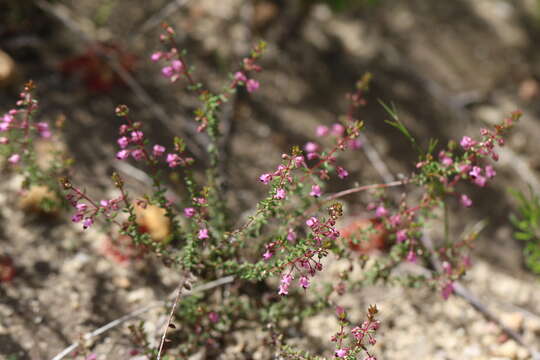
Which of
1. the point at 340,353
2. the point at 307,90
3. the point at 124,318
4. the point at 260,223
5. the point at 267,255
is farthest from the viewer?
the point at 307,90

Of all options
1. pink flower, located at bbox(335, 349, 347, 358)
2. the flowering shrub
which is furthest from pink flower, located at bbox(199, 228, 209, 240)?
pink flower, located at bbox(335, 349, 347, 358)

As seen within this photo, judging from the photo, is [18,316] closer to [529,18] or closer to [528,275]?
[528,275]

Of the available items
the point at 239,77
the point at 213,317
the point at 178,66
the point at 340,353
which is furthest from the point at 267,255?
the point at 178,66

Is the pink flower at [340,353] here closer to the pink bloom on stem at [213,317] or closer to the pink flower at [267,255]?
the pink flower at [267,255]

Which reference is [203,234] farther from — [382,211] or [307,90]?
[307,90]

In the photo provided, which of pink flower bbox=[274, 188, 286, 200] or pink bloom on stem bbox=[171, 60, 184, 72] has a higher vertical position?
pink bloom on stem bbox=[171, 60, 184, 72]

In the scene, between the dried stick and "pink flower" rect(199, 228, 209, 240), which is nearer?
"pink flower" rect(199, 228, 209, 240)

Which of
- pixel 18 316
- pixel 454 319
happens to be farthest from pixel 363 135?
pixel 18 316

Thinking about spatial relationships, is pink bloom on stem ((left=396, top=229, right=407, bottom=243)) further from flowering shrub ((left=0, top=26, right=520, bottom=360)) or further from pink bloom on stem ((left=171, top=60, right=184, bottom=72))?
pink bloom on stem ((left=171, top=60, right=184, bottom=72))

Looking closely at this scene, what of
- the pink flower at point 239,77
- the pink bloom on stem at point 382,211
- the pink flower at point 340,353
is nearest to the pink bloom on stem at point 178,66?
the pink flower at point 239,77
